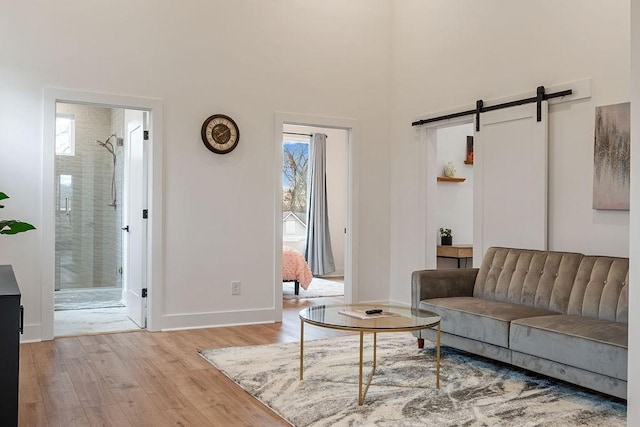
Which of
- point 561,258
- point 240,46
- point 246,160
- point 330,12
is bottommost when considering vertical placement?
point 561,258

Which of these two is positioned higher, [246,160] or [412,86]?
[412,86]

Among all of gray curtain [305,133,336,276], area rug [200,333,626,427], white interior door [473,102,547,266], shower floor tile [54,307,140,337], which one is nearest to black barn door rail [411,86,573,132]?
white interior door [473,102,547,266]

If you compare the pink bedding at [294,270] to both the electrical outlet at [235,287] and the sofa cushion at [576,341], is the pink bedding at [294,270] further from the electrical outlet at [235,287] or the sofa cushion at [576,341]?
the sofa cushion at [576,341]

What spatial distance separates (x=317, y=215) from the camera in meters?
9.46

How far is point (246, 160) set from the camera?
18.6 feet

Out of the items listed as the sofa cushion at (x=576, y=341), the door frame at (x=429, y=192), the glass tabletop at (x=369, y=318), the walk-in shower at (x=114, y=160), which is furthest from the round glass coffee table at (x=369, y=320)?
the walk-in shower at (x=114, y=160)

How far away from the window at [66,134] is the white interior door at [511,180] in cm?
553

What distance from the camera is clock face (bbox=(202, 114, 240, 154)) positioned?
5.46 meters

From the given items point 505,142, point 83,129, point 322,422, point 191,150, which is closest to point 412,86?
point 505,142

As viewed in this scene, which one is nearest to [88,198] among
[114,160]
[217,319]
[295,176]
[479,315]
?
[114,160]

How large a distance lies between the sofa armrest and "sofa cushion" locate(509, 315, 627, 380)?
0.89 meters

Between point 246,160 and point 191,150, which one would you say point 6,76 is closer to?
point 191,150

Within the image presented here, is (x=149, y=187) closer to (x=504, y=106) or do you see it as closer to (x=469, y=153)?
(x=504, y=106)

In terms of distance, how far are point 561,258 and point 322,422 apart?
214 cm
